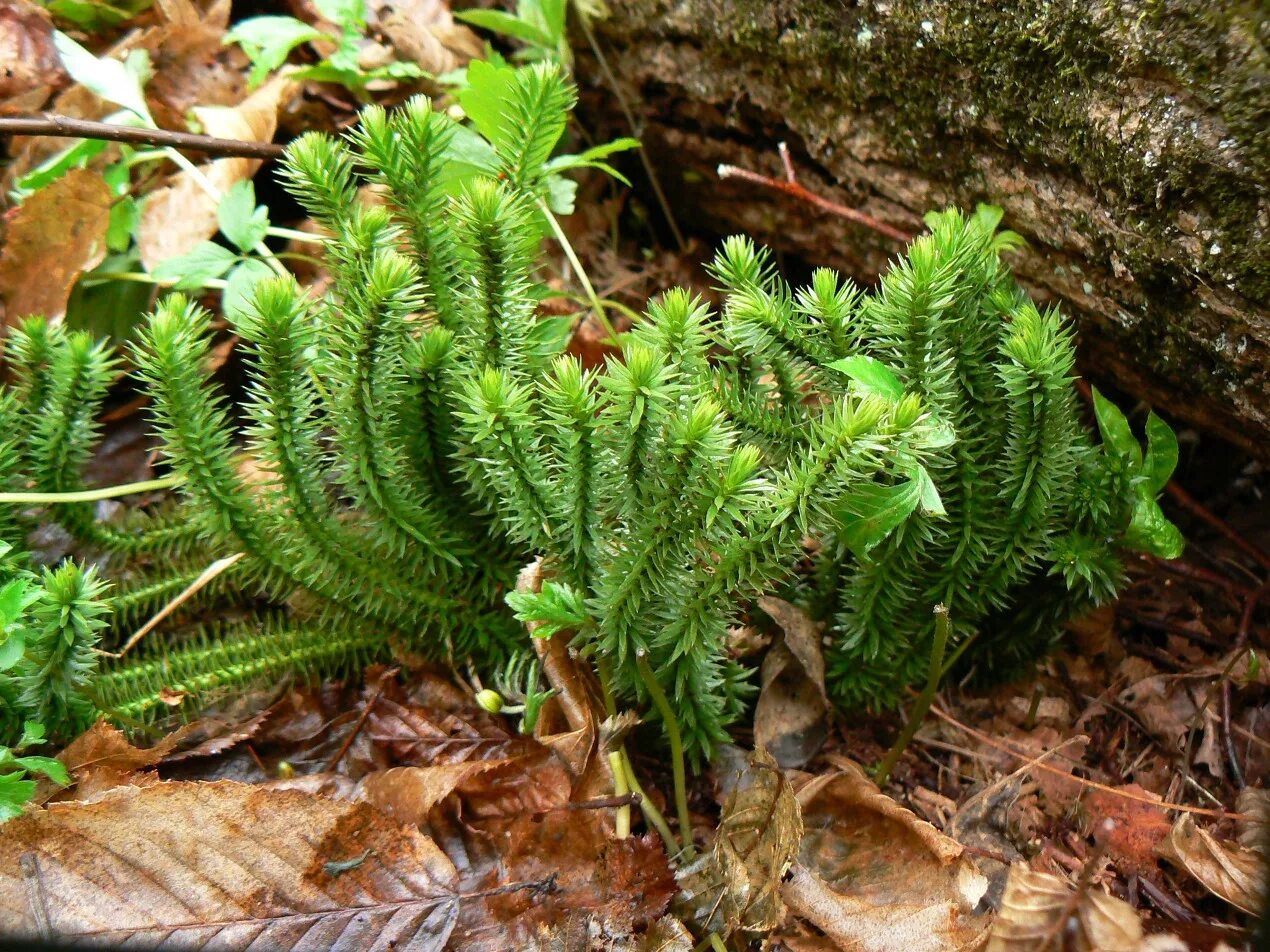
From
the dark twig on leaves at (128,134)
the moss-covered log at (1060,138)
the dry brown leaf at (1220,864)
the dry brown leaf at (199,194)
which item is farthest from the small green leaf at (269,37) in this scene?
the dry brown leaf at (1220,864)

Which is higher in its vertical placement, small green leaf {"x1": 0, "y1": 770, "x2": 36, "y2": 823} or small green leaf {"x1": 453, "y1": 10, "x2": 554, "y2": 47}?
small green leaf {"x1": 453, "y1": 10, "x2": 554, "y2": 47}

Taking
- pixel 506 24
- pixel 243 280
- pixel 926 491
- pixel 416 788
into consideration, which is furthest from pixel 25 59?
pixel 926 491

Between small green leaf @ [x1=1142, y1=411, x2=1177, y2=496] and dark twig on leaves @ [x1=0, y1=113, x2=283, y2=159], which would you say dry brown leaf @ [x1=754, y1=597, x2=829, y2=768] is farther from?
dark twig on leaves @ [x1=0, y1=113, x2=283, y2=159]

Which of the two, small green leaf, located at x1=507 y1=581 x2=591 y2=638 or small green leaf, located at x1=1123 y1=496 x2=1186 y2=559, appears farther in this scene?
small green leaf, located at x1=1123 y1=496 x2=1186 y2=559

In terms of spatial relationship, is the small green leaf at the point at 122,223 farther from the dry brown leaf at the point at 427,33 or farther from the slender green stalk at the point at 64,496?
the dry brown leaf at the point at 427,33

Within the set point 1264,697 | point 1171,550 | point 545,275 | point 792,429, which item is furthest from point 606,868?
point 545,275

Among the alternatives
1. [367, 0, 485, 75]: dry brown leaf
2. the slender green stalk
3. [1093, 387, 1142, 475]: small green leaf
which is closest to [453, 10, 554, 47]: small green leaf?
[367, 0, 485, 75]: dry brown leaf
